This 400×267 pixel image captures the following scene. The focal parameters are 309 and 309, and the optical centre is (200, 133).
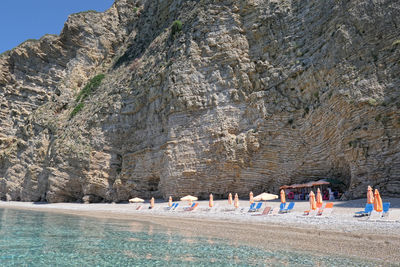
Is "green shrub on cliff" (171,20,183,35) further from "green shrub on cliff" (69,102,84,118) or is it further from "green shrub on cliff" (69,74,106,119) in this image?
"green shrub on cliff" (69,102,84,118)

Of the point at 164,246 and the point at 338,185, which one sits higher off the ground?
the point at 338,185

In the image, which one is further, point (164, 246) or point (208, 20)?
point (208, 20)

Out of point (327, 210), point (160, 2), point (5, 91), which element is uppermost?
point (160, 2)

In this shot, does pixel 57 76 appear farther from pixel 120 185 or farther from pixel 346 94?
pixel 346 94

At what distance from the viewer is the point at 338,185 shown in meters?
20.5

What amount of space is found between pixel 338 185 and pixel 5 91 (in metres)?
54.6

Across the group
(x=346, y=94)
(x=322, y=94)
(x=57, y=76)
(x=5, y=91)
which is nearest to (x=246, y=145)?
(x=322, y=94)

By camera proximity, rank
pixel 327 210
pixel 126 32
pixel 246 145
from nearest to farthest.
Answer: pixel 327 210
pixel 246 145
pixel 126 32

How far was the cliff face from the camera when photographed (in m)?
19.2

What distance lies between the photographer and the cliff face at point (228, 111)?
1917 centimetres

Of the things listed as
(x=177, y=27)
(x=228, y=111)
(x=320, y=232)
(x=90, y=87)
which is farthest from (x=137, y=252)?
(x=90, y=87)

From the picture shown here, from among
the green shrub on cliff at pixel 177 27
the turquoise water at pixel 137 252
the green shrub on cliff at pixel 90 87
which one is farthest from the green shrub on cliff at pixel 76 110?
the turquoise water at pixel 137 252

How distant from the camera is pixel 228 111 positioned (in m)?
27.2

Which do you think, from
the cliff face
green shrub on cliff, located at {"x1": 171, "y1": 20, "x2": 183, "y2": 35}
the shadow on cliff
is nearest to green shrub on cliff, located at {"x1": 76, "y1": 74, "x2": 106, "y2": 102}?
the cliff face
